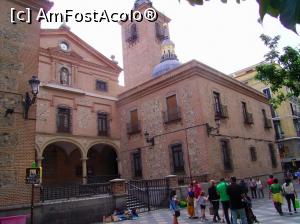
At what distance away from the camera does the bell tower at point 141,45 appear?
33406 mm

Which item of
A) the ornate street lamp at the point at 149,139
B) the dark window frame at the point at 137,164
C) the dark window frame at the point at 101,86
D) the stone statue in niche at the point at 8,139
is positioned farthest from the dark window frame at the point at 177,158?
the stone statue in niche at the point at 8,139

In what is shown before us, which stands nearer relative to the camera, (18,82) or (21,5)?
(18,82)

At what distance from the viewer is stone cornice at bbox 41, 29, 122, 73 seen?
72.3 ft

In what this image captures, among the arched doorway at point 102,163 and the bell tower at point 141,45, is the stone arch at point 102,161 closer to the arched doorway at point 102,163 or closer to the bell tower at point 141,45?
the arched doorway at point 102,163

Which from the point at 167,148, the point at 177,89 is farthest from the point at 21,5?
the point at 167,148

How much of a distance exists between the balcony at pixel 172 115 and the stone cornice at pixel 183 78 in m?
2.01

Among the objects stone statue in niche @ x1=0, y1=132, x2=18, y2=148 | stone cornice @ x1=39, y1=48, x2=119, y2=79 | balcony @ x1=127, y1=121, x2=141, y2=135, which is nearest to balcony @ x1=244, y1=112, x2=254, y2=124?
balcony @ x1=127, y1=121, x2=141, y2=135

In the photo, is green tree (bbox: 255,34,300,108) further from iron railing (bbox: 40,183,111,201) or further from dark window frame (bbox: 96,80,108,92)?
dark window frame (bbox: 96,80,108,92)

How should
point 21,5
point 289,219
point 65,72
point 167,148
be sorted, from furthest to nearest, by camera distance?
point 65,72 → point 167,148 → point 21,5 → point 289,219

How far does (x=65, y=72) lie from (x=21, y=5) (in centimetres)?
1079

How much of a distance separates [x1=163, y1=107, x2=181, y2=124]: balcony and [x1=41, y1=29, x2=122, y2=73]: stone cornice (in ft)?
26.1

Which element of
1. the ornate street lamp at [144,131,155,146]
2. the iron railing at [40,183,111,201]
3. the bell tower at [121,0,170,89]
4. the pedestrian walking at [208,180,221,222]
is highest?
the bell tower at [121,0,170,89]

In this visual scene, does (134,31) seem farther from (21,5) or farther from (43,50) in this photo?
(21,5)

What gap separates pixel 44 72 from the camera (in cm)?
2095
